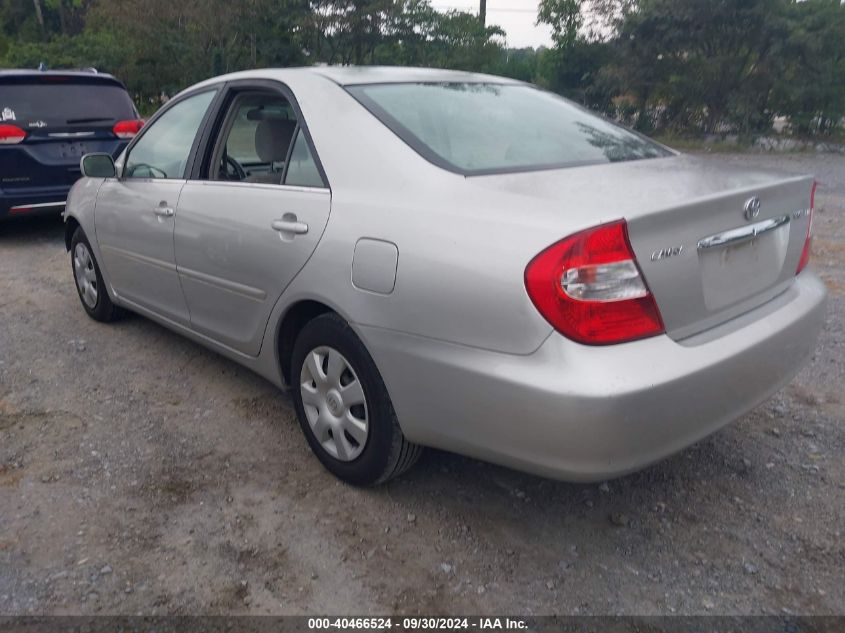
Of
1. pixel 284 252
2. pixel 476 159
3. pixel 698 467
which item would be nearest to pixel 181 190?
pixel 284 252

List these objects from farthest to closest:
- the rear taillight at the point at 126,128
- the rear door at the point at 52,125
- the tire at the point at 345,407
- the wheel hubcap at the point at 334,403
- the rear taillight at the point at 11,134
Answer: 1. the rear taillight at the point at 126,128
2. the rear door at the point at 52,125
3. the rear taillight at the point at 11,134
4. the wheel hubcap at the point at 334,403
5. the tire at the point at 345,407

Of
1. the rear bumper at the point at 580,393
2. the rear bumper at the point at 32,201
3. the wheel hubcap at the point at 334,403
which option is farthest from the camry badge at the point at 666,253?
the rear bumper at the point at 32,201

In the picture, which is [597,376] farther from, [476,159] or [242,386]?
[242,386]

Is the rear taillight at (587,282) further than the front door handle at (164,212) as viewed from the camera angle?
No

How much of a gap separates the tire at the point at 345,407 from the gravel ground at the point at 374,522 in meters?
0.15

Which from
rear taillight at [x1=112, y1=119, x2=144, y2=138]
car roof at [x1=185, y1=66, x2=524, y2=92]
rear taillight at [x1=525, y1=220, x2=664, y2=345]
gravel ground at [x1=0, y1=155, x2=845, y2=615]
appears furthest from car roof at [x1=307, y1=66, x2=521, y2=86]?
rear taillight at [x1=112, y1=119, x2=144, y2=138]

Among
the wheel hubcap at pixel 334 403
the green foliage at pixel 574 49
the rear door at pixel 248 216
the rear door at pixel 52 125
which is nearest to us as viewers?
the wheel hubcap at pixel 334 403

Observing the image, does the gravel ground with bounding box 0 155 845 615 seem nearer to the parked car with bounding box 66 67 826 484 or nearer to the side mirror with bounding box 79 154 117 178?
the parked car with bounding box 66 67 826 484

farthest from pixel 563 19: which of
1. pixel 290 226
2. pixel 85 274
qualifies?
pixel 290 226

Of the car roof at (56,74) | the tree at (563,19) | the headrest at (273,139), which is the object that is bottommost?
the headrest at (273,139)

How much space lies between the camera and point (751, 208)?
246 centimetres

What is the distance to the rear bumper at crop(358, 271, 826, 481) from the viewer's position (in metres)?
2.10

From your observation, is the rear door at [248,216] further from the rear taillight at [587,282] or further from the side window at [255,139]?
the rear taillight at [587,282]

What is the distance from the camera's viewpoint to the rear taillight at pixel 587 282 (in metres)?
2.10
